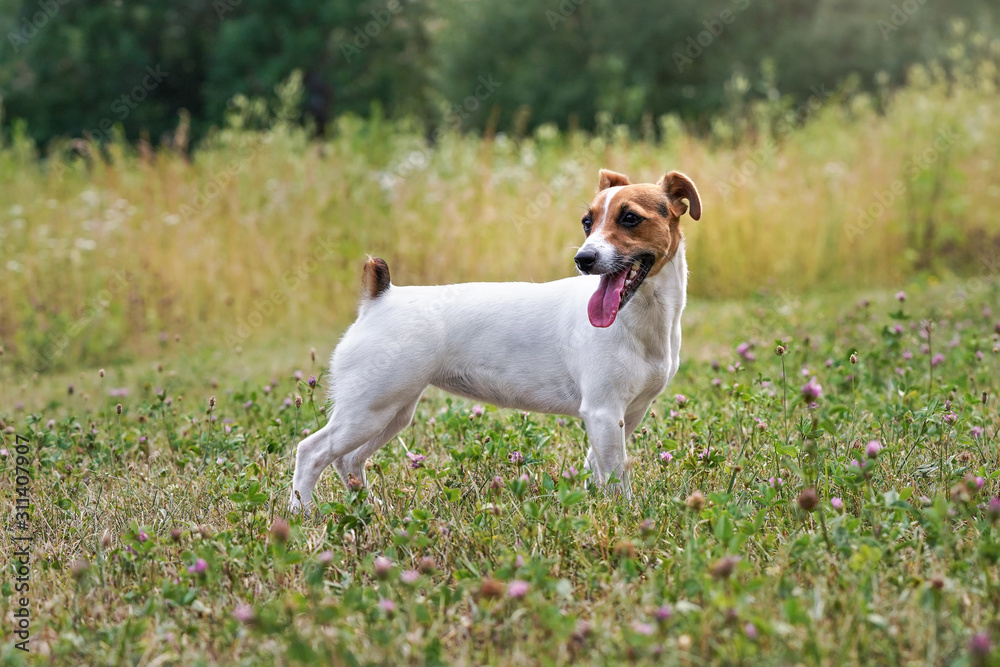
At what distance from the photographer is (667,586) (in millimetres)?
2600

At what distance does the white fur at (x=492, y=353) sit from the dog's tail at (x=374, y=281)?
4 cm

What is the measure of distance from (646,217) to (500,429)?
1252 mm

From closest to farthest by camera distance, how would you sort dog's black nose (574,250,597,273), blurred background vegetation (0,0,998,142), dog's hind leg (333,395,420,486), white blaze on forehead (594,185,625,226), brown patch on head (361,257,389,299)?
dog's black nose (574,250,597,273) → white blaze on forehead (594,185,625,226) → brown patch on head (361,257,389,299) → dog's hind leg (333,395,420,486) → blurred background vegetation (0,0,998,142)

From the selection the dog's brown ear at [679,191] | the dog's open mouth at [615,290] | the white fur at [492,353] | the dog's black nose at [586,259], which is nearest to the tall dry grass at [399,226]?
the white fur at [492,353]

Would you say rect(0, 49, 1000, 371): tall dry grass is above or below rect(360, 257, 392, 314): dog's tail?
below

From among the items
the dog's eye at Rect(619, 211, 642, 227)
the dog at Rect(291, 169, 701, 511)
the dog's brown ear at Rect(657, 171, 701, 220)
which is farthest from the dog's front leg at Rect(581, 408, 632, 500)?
the dog's brown ear at Rect(657, 171, 701, 220)

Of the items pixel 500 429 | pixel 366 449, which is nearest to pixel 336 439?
pixel 366 449

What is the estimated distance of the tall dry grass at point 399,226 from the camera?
781cm

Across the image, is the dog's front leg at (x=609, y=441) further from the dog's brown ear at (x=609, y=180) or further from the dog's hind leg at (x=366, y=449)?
the dog's brown ear at (x=609, y=180)

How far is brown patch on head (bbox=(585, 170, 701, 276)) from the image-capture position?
10.7 ft

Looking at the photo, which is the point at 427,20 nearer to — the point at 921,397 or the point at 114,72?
the point at 114,72

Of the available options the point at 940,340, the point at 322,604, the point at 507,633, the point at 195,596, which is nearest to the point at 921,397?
the point at 940,340

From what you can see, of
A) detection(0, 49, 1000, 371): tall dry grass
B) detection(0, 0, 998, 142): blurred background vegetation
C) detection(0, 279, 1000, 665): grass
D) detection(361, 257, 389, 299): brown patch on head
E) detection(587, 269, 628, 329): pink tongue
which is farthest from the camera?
detection(0, 0, 998, 142): blurred background vegetation

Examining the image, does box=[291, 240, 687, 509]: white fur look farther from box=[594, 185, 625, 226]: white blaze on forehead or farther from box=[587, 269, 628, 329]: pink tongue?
box=[594, 185, 625, 226]: white blaze on forehead
